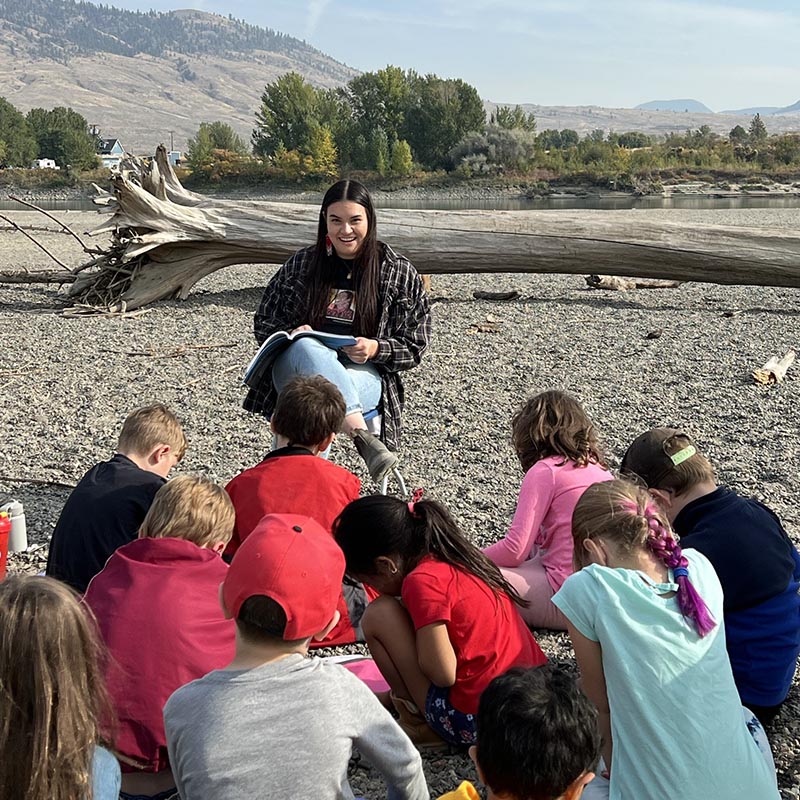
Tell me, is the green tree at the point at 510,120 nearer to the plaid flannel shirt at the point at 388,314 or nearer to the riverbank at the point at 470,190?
the riverbank at the point at 470,190

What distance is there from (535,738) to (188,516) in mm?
1387

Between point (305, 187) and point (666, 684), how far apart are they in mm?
59361

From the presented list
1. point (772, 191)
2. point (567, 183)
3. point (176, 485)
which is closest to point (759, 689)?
point (176, 485)

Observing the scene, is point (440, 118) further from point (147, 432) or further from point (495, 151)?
point (147, 432)

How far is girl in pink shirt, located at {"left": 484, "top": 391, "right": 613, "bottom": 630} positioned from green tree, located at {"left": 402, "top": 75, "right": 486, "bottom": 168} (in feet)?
220

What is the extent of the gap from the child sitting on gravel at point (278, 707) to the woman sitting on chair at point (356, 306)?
2411 millimetres

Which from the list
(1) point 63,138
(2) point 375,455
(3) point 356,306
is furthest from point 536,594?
(1) point 63,138

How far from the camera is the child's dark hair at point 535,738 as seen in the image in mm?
1840

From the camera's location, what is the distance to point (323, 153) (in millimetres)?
63094

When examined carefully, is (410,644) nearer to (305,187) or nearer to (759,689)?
(759,689)

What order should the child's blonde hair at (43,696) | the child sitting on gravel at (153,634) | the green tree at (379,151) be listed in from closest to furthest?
the child's blonde hair at (43,696) < the child sitting on gravel at (153,634) < the green tree at (379,151)

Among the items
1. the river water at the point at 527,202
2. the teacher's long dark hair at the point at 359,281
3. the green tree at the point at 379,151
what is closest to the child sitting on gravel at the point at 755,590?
the teacher's long dark hair at the point at 359,281

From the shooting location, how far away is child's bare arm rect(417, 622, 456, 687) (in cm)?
268

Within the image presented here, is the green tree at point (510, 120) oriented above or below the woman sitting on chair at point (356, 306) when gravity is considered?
above
